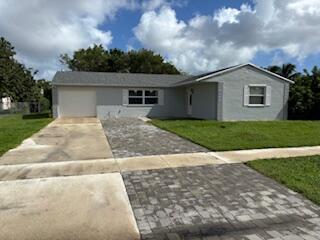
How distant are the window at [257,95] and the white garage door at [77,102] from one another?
11016mm

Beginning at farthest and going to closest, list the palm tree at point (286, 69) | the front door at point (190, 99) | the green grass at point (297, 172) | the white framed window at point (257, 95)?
1. the palm tree at point (286, 69)
2. the front door at point (190, 99)
3. the white framed window at point (257, 95)
4. the green grass at point (297, 172)

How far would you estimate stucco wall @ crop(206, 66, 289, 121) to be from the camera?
18.1 m

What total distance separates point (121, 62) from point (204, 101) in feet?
83.3

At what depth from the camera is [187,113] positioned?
2312cm

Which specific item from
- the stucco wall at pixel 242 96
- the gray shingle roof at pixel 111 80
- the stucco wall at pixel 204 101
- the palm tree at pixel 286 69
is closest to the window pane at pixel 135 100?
the gray shingle roof at pixel 111 80

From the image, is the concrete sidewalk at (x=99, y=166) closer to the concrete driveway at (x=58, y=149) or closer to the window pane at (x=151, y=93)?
the concrete driveway at (x=58, y=149)

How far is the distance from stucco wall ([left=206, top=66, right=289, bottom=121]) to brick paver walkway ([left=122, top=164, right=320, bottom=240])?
40.0 ft

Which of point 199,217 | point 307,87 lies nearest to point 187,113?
point 307,87

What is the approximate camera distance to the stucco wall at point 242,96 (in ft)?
59.4

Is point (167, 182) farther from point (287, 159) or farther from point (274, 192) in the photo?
point (287, 159)

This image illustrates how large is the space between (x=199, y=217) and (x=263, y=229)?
84 centimetres

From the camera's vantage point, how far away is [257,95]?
1884 cm

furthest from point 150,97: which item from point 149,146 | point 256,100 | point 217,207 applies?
point 217,207

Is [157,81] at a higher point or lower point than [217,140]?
higher
